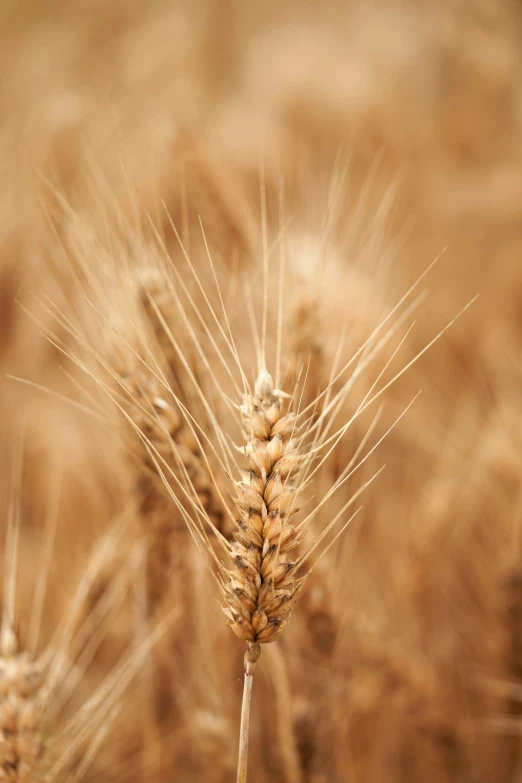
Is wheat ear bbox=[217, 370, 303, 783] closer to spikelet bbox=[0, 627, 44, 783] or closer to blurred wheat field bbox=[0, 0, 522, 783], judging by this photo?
blurred wheat field bbox=[0, 0, 522, 783]

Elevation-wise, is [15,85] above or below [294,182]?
above

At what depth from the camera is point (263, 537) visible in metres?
0.40

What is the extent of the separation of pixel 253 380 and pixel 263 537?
280mm

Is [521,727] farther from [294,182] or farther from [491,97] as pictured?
[491,97]

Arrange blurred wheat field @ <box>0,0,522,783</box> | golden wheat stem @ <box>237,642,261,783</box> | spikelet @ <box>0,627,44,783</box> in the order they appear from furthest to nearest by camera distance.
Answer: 1. blurred wheat field @ <box>0,0,522,783</box>
2. spikelet @ <box>0,627,44,783</box>
3. golden wheat stem @ <box>237,642,261,783</box>

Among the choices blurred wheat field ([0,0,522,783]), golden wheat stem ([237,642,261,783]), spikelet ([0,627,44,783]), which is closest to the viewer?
golden wheat stem ([237,642,261,783])

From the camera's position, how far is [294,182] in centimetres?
163

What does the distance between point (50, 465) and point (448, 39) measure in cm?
213

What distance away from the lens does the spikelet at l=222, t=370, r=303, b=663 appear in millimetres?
397

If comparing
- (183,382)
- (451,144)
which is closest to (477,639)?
(183,382)

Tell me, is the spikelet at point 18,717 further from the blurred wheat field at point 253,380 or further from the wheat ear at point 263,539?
the wheat ear at point 263,539

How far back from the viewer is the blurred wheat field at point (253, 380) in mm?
647

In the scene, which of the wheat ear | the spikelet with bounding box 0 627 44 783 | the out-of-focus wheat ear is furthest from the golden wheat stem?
the out-of-focus wheat ear

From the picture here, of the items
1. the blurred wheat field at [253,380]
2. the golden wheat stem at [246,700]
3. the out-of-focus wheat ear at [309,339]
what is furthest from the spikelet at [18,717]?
the out-of-focus wheat ear at [309,339]
